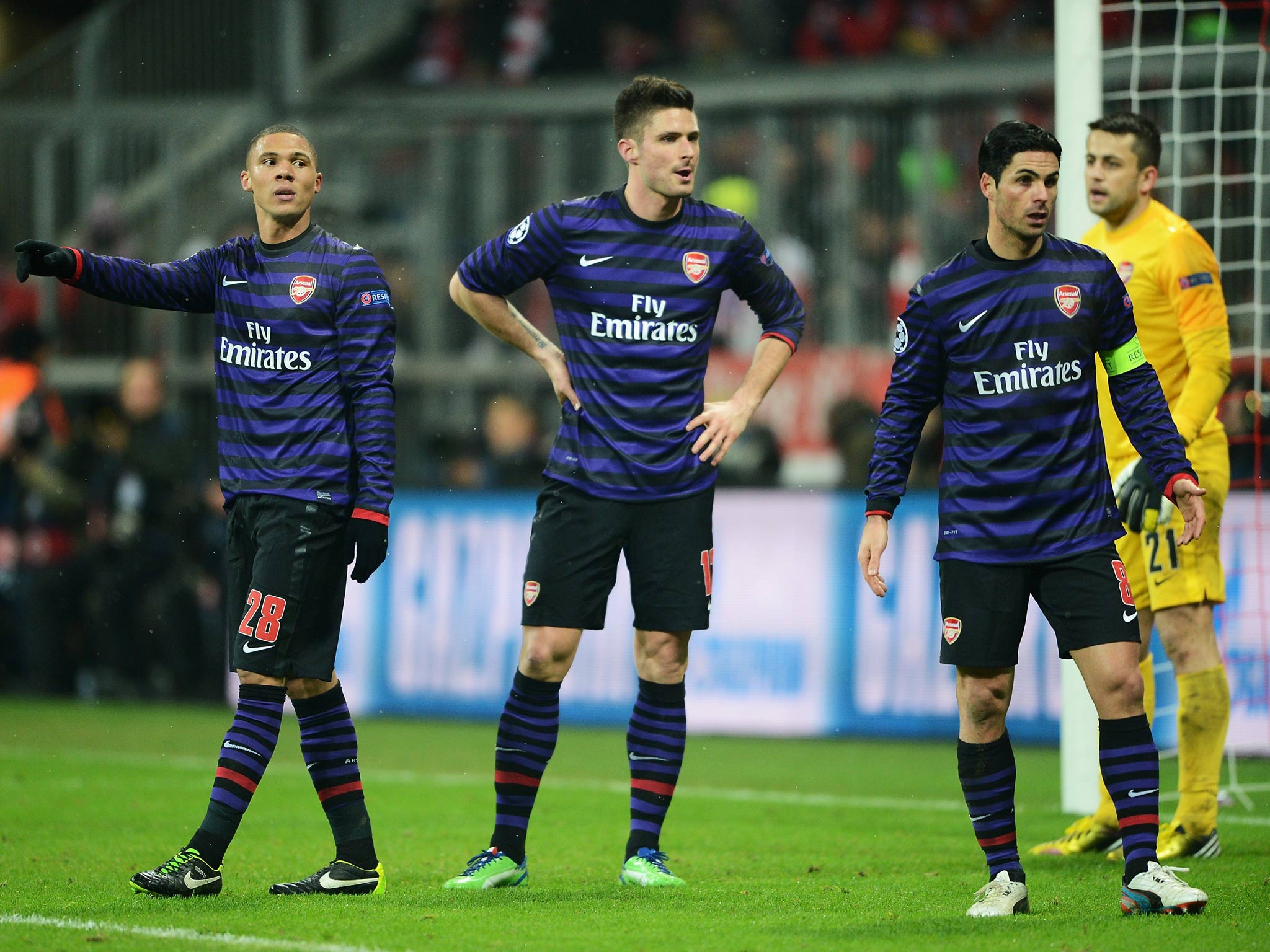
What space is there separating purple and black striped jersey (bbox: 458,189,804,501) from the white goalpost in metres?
2.36

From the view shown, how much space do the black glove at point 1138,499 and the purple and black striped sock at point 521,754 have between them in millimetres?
1964

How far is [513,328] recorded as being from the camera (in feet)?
20.1

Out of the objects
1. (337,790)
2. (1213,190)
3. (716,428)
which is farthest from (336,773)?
(1213,190)

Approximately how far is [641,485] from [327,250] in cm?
127

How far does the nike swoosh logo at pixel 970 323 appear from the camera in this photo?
209 inches

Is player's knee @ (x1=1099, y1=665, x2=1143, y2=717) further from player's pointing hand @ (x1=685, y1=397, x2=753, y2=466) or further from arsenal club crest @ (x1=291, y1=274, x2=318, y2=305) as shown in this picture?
arsenal club crest @ (x1=291, y1=274, x2=318, y2=305)

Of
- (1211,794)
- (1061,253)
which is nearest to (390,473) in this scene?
(1061,253)

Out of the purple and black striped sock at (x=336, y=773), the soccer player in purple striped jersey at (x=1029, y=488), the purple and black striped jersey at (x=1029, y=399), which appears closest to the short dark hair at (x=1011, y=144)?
the soccer player in purple striped jersey at (x=1029, y=488)

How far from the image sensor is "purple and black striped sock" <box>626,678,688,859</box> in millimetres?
6055

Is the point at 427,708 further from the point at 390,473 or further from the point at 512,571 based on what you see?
the point at 390,473

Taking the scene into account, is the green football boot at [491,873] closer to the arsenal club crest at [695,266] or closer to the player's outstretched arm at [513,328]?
the player's outstretched arm at [513,328]

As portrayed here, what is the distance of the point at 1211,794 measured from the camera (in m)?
6.54

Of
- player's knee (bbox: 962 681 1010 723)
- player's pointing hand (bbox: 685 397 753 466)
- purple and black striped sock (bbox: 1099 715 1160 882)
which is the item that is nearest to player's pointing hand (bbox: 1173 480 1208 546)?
purple and black striped sock (bbox: 1099 715 1160 882)

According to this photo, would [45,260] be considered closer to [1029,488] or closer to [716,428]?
[716,428]
